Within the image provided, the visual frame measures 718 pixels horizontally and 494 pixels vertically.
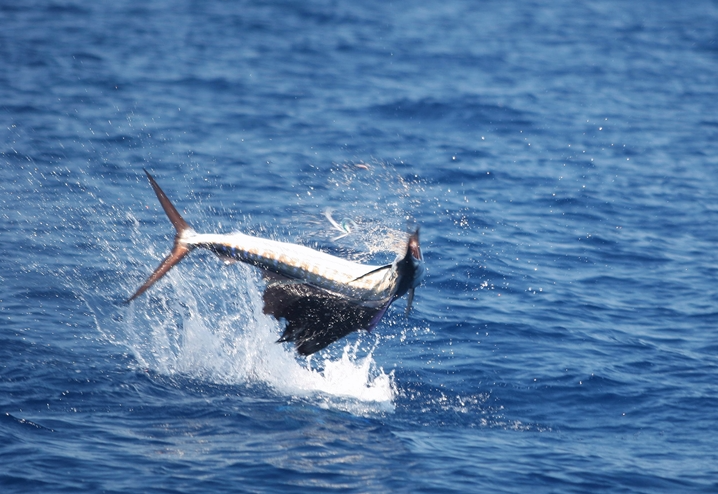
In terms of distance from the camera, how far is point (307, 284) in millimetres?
7801

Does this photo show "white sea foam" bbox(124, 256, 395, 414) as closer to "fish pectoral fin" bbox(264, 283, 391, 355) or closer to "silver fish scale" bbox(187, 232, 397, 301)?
"fish pectoral fin" bbox(264, 283, 391, 355)

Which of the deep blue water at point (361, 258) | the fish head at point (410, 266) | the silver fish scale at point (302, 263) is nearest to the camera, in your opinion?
the fish head at point (410, 266)

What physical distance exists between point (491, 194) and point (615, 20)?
18378 millimetres

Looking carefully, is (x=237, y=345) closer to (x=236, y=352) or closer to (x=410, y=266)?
(x=236, y=352)

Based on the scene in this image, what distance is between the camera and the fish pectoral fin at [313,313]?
307 inches

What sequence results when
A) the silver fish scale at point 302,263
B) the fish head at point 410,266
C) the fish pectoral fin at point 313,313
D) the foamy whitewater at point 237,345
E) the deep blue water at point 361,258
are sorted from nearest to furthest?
the fish head at point 410,266 < the silver fish scale at point 302,263 < the fish pectoral fin at point 313,313 < the deep blue water at point 361,258 < the foamy whitewater at point 237,345

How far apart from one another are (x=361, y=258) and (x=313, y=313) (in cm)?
192

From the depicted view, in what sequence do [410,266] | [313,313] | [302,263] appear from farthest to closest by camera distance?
1. [313,313]
2. [302,263]
3. [410,266]

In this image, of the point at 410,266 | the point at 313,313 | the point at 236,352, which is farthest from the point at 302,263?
the point at 236,352

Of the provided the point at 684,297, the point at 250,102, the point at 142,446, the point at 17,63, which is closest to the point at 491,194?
the point at 684,297

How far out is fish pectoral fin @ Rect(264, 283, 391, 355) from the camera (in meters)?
7.80

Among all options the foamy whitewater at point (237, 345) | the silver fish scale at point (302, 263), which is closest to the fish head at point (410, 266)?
the silver fish scale at point (302, 263)

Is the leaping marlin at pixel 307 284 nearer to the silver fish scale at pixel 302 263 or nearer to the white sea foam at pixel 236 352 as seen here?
the silver fish scale at pixel 302 263

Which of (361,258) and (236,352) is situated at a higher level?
(361,258)
